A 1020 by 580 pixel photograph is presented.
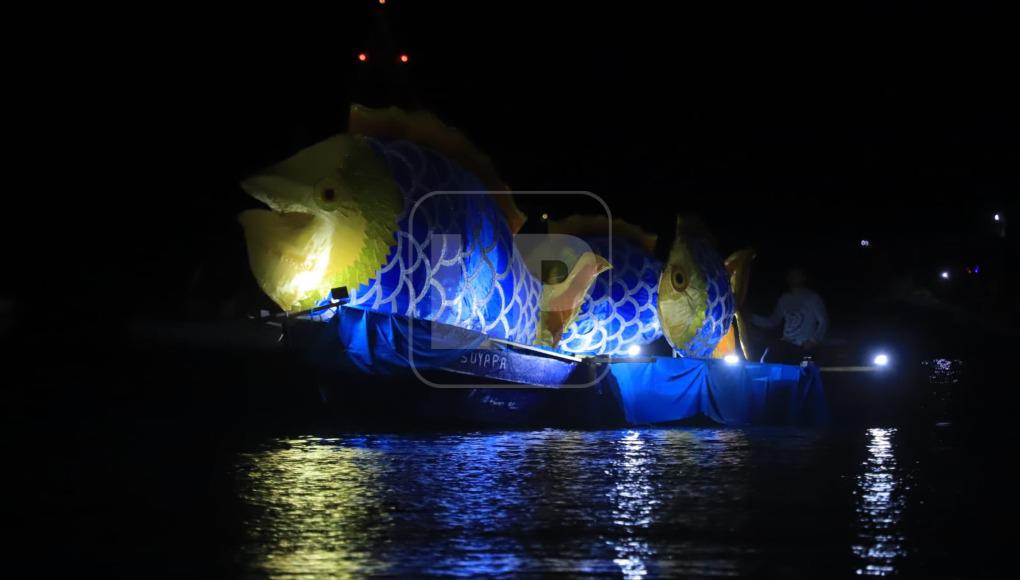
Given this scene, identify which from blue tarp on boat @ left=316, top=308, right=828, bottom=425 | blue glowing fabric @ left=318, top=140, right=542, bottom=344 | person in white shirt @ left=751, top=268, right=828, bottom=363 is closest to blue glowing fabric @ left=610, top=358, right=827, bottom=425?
blue tarp on boat @ left=316, top=308, right=828, bottom=425

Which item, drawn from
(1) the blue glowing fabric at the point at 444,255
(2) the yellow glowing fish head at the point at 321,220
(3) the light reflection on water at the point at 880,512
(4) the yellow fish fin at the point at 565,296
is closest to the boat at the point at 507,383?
(1) the blue glowing fabric at the point at 444,255

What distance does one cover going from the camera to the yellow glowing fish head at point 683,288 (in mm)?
11867

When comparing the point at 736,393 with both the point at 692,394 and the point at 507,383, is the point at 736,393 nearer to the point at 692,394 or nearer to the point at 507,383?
the point at 692,394

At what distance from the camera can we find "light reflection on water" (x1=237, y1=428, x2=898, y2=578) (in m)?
5.02

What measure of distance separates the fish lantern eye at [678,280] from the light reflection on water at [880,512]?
303 cm

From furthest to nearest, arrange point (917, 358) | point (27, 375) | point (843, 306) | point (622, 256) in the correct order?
point (843, 306)
point (917, 358)
point (27, 375)
point (622, 256)

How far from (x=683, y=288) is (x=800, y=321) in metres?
1.89

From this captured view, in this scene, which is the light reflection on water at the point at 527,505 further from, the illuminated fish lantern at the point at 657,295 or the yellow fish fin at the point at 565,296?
the yellow fish fin at the point at 565,296

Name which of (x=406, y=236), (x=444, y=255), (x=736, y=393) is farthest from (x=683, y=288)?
(x=406, y=236)

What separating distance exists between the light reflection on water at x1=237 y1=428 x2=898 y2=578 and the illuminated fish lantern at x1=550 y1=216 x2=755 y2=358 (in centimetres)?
239

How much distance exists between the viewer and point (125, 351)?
18.8 m

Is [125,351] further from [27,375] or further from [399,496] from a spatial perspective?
[399,496]

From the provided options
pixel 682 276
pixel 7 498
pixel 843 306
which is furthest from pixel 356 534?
pixel 843 306

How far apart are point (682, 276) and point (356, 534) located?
7010 mm
